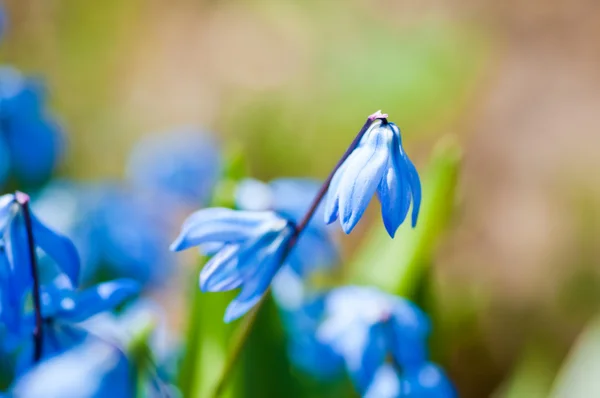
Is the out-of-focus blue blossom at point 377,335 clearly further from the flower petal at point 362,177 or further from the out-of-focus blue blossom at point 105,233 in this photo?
the out-of-focus blue blossom at point 105,233

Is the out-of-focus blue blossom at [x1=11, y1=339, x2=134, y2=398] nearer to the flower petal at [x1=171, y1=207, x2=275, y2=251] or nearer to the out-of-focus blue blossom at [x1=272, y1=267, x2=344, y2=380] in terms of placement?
the flower petal at [x1=171, y1=207, x2=275, y2=251]

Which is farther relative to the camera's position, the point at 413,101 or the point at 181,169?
the point at 413,101

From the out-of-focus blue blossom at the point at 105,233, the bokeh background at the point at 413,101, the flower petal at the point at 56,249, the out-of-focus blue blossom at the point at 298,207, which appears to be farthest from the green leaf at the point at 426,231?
the bokeh background at the point at 413,101

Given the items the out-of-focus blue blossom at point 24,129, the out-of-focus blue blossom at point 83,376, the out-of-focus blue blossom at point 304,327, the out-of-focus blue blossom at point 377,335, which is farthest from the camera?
the out-of-focus blue blossom at point 24,129

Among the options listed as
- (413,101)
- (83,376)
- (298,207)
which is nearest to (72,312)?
(83,376)

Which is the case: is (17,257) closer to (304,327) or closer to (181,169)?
(304,327)

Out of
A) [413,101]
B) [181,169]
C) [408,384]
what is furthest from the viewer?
[413,101]
